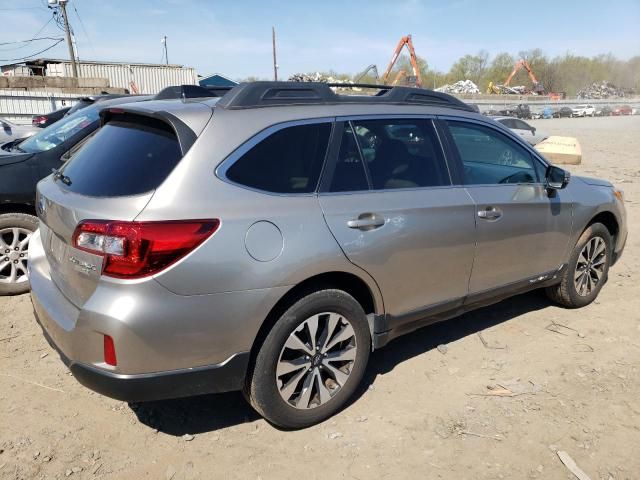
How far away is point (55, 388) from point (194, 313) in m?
1.58

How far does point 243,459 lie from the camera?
9.02 feet

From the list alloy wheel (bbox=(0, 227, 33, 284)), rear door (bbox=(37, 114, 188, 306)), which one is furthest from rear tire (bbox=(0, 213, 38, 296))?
rear door (bbox=(37, 114, 188, 306))

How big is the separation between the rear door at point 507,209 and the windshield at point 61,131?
365 centimetres

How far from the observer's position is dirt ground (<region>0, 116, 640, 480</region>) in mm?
2699

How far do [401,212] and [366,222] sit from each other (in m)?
0.29

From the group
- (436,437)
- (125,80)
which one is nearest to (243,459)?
(436,437)

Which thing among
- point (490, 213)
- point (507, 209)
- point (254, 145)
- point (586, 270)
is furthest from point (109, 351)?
point (586, 270)

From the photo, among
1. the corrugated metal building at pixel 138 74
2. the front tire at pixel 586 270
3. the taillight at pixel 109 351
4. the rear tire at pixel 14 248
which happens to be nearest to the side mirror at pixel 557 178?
the front tire at pixel 586 270

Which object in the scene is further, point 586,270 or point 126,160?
point 586,270

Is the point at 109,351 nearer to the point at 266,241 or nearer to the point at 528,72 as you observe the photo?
the point at 266,241

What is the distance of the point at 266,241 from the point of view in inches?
101

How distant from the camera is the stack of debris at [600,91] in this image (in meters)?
108

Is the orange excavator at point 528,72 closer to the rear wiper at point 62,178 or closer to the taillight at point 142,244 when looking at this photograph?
the rear wiper at point 62,178

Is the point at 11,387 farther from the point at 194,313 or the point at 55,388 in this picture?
the point at 194,313
